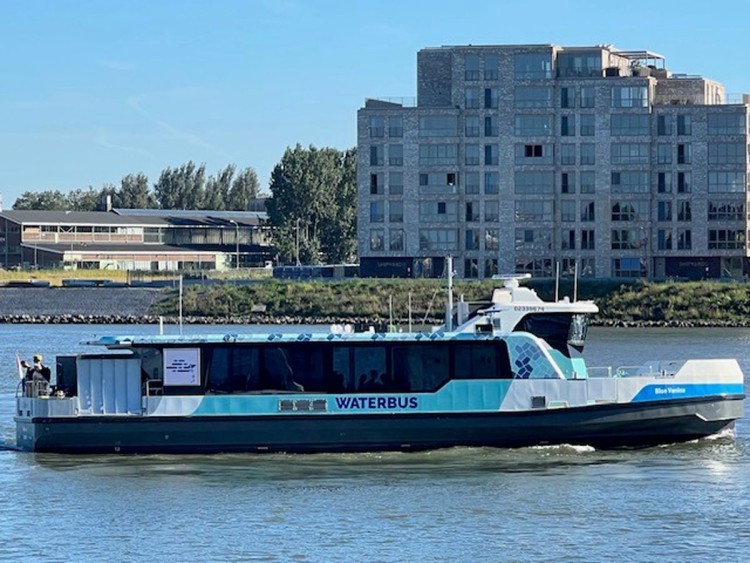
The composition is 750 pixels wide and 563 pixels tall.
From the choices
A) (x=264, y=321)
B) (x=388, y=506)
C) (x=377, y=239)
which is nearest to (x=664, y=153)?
(x=377, y=239)

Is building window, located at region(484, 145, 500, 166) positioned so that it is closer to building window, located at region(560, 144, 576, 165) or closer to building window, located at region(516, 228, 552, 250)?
building window, located at region(560, 144, 576, 165)

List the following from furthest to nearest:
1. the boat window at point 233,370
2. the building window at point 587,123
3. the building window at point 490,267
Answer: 1. the building window at point 490,267
2. the building window at point 587,123
3. the boat window at point 233,370

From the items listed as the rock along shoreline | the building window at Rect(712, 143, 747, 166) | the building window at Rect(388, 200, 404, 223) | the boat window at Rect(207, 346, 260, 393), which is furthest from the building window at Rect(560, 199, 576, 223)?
the boat window at Rect(207, 346, 260, 393)

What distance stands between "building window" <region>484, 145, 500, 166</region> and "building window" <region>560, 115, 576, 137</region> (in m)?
4.62

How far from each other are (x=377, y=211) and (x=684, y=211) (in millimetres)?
20770

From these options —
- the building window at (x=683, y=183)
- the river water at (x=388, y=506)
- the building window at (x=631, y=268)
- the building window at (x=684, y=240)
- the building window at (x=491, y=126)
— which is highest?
the building window at (x=491, y=126)

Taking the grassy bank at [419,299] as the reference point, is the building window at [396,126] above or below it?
above

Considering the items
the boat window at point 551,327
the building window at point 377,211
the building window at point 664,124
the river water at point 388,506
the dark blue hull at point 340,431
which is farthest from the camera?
the building window at point 377,211

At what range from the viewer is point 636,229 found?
361 ft

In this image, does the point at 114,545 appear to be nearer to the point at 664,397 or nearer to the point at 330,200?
the point at 664,397

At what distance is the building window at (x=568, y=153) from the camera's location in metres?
109

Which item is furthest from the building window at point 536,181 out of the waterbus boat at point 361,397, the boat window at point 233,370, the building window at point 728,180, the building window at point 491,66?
the boat window at point 233,370

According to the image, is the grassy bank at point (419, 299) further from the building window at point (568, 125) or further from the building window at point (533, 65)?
the building window at point (533, 65)

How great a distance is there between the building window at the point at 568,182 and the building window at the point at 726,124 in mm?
9457
